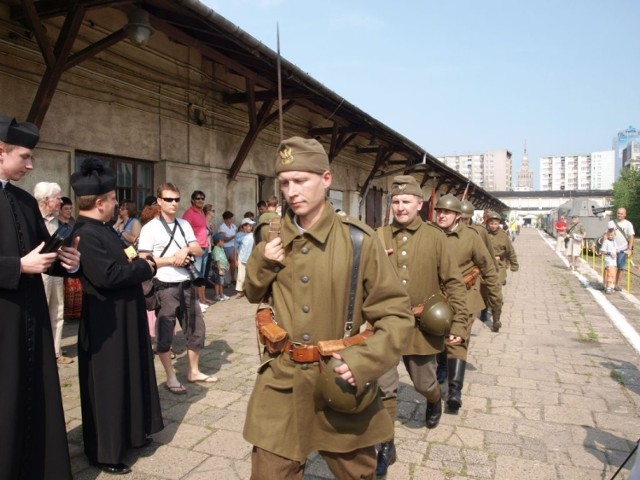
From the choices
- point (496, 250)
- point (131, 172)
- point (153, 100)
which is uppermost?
point (153, 100)

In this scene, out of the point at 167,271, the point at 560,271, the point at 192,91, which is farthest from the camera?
the point at 560,271

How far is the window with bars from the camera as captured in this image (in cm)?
866

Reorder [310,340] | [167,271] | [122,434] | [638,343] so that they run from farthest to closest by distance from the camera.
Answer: [638,343] < [167,271] < [122,434] < [310,340]

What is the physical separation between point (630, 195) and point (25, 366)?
62976 millimetres

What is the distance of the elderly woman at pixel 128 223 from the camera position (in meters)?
7.10

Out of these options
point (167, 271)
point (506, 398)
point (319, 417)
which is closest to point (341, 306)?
point (319, 417)

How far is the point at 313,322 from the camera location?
2232 millimetres

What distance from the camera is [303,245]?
2273 mm

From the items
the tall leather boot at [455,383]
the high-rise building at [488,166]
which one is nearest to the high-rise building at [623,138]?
the high-rise building at [488,166]

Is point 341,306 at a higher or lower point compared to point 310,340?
higher

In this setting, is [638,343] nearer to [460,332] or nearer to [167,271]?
[460,332]

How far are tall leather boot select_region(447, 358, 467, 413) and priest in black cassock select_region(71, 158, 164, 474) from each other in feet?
8.24

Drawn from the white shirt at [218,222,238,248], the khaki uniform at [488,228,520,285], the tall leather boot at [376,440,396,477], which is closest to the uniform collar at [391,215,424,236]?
the tall leather boot at [376,440,396,477]

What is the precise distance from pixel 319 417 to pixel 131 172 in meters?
7.85
